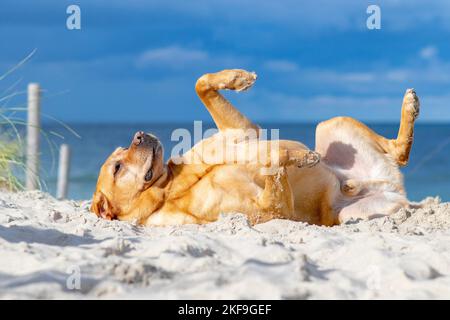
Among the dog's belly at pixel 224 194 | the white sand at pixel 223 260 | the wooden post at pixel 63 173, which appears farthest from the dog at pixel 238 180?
the wooden post at pixel 63 173

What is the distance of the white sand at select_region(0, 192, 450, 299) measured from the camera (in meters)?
3.02

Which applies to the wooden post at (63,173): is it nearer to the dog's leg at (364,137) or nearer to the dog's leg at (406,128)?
the dog's leg at (364,137)

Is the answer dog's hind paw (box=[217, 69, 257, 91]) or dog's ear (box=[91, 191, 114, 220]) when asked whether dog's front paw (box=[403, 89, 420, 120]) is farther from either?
dog's ear (box=[91, 191, 114, 220])

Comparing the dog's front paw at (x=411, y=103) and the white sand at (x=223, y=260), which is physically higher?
the dog's front paw at (x=411, y=103)

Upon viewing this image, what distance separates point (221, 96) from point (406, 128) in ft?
5.07

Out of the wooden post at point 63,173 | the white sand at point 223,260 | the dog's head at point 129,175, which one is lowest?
the white sand at point 223,260

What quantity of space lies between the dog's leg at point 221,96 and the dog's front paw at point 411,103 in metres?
1.24

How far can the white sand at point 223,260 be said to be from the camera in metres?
3.02

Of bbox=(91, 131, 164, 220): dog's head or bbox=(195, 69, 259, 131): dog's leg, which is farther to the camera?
bbox=(195, 69, 259, 131): dog's leg

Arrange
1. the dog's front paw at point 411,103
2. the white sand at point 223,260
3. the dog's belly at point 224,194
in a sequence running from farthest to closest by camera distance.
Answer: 1. the dog's front paw at point 411,103
2. the dog's belly at point 224,194
3. the white sand at point 223,260

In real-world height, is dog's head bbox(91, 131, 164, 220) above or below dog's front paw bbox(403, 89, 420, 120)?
below

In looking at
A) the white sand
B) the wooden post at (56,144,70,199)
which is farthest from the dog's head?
the wooden post at (56,144,70,199)
